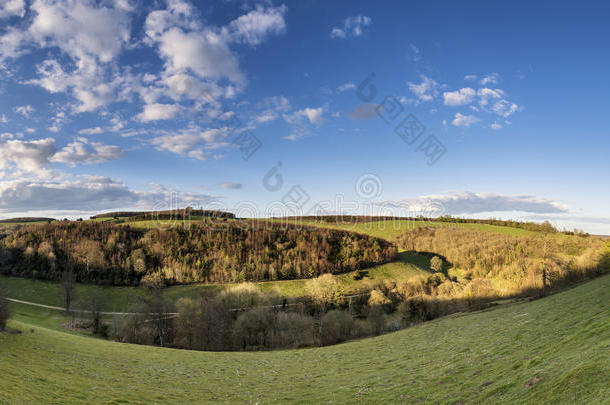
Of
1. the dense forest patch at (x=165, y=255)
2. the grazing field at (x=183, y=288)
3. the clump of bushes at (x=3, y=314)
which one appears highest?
the clump of bushes at (x=3, y=314)

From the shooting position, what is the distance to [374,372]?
28.4 meters

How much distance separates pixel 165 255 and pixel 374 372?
540 feet

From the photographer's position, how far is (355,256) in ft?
599

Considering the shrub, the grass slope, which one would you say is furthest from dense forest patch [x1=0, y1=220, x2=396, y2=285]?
the grass slope

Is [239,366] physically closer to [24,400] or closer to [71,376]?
[71,376]

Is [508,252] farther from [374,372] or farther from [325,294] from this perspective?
[374,372]

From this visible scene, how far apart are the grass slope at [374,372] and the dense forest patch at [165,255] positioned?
115 meters

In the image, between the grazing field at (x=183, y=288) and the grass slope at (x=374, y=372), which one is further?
the grazing field at (x=183, y=288)

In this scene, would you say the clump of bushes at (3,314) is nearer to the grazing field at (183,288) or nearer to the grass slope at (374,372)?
the grass slope at (374,372)

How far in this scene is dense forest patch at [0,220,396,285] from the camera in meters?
138

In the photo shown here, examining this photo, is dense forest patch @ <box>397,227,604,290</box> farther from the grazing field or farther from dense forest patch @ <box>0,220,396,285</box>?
dense forest patch @ <box>0,220,396,285</box>

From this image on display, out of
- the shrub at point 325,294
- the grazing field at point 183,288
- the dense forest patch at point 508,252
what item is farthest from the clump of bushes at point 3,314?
the dense forest patch at point 508,252

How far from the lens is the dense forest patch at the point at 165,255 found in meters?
138

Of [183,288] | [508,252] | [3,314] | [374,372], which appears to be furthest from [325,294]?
[508,252]
